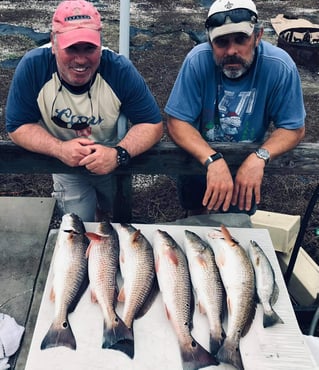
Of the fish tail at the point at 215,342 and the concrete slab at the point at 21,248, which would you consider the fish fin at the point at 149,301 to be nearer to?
the fish tail at the point at 215,342

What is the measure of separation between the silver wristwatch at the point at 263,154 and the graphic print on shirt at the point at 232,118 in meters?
0.34

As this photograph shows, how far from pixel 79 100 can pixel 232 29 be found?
98 centimetres

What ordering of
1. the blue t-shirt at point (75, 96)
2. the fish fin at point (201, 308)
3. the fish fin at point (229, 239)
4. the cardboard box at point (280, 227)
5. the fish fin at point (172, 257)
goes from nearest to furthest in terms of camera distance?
the fish fin at point (201, 308) < the fish fin at point (172, 257) < the fish fin at point (229, 239) < the blue t-shirt at point (75, 96) < the cardboard box at point (280, 227)

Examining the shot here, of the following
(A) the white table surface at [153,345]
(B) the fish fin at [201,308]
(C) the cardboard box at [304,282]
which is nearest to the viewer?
(A) the white table surface at [153,345]

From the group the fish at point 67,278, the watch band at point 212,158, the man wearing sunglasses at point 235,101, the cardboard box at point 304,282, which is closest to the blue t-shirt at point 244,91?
the man wearing sunglasses at point 235,101

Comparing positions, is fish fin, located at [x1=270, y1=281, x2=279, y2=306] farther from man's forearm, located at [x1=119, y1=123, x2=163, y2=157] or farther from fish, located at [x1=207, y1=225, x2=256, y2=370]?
man's forearm, located at [x1=119, y1=123, x2=163, y2=157]

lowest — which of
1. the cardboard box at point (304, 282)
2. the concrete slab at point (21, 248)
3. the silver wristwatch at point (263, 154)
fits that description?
the cardboard box at point (304, 282)

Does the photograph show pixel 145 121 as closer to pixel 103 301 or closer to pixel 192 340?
pixel 103 301

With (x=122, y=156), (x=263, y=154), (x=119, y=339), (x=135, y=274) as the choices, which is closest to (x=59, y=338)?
(x=119, y=339)

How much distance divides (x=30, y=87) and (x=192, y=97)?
967 mm

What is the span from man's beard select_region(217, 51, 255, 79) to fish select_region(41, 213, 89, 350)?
1.24 m

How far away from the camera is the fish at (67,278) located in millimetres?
2018

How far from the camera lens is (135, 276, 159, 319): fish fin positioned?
2.17 meters

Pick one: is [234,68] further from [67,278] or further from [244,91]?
[67,278]
